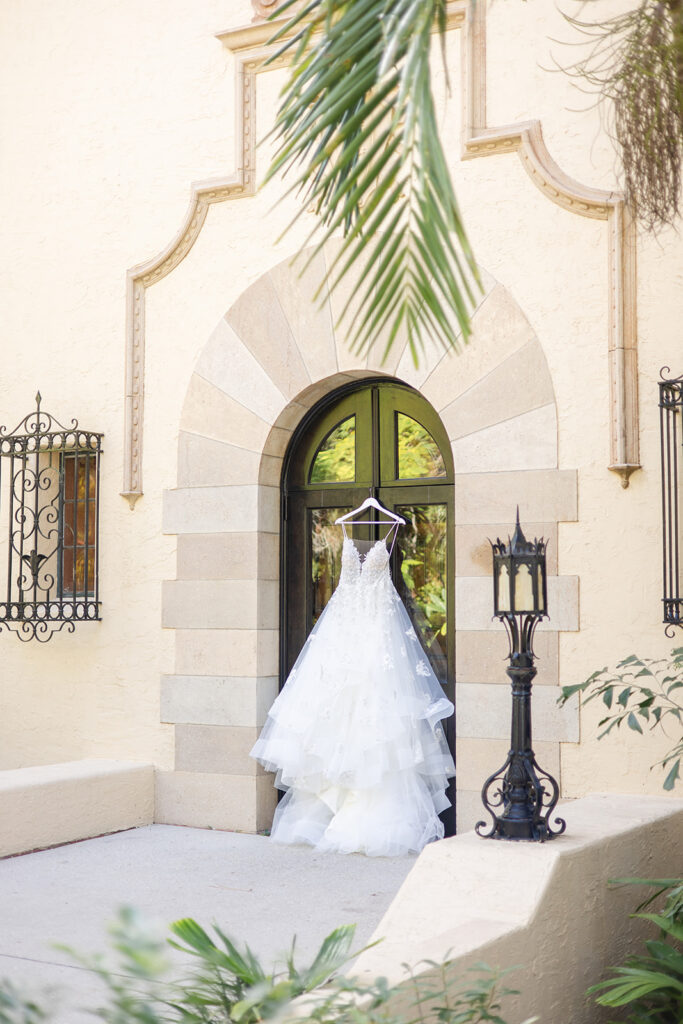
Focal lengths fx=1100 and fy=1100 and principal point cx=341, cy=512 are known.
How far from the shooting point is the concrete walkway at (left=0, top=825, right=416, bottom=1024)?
15.2ft

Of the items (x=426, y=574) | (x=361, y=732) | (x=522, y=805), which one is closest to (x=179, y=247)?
(x=426, y=574)

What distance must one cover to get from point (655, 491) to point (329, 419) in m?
2.28

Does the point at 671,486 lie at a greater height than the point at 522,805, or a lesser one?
greater

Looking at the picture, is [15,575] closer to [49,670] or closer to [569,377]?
[49,670]

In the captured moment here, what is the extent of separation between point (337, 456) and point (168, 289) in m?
1.63

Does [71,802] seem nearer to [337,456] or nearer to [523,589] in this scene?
[337,456]

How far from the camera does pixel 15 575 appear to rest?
313 inches

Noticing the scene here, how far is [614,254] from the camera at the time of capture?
604cm

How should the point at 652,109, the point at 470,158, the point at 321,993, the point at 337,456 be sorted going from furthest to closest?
the point at 337,456 → the point at 470,158 → the point at 652,109 → the point at 321,993

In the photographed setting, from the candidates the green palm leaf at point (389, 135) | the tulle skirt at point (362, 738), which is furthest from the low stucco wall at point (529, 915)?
the green palm leaf at point (389, 135)

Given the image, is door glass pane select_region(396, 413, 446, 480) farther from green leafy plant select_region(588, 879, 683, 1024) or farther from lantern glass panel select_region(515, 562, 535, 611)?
green leafy plant select_region(588, 879, 683, 1024)

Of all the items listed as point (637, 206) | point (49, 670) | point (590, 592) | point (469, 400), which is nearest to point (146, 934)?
point (637, 206)

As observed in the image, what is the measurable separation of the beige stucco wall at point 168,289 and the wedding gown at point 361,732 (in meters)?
0.36

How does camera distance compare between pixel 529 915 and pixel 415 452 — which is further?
pixel 415 452
